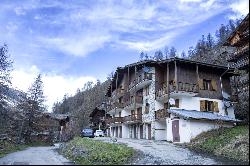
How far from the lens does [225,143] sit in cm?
2912

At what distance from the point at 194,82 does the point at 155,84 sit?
582 centimetres

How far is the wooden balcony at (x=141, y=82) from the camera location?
4741 centimetres

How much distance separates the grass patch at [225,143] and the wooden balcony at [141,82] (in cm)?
1366

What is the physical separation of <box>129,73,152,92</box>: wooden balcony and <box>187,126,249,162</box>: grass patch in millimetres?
13656

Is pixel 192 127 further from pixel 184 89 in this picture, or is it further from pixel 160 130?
pixel 160 130

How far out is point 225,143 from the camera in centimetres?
2912

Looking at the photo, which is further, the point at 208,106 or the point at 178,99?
the point at 208,106

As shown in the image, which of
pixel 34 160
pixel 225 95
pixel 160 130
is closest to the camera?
pixel 34 160

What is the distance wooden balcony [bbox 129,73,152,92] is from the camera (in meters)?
47.4

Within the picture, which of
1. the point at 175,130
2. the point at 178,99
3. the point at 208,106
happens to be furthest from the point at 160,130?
the point at 208,106

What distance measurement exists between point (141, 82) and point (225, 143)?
69.4ft

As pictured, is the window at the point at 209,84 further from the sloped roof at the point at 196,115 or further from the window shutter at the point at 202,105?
the sloped roof at the point at 196,115

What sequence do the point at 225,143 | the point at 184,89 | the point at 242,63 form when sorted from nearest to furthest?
1. the point at 225,143
2. the point at 242,63
3. the point at 184,89

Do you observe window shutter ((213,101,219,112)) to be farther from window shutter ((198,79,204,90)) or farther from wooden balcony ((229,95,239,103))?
window shutter ((198,79,204,90))
